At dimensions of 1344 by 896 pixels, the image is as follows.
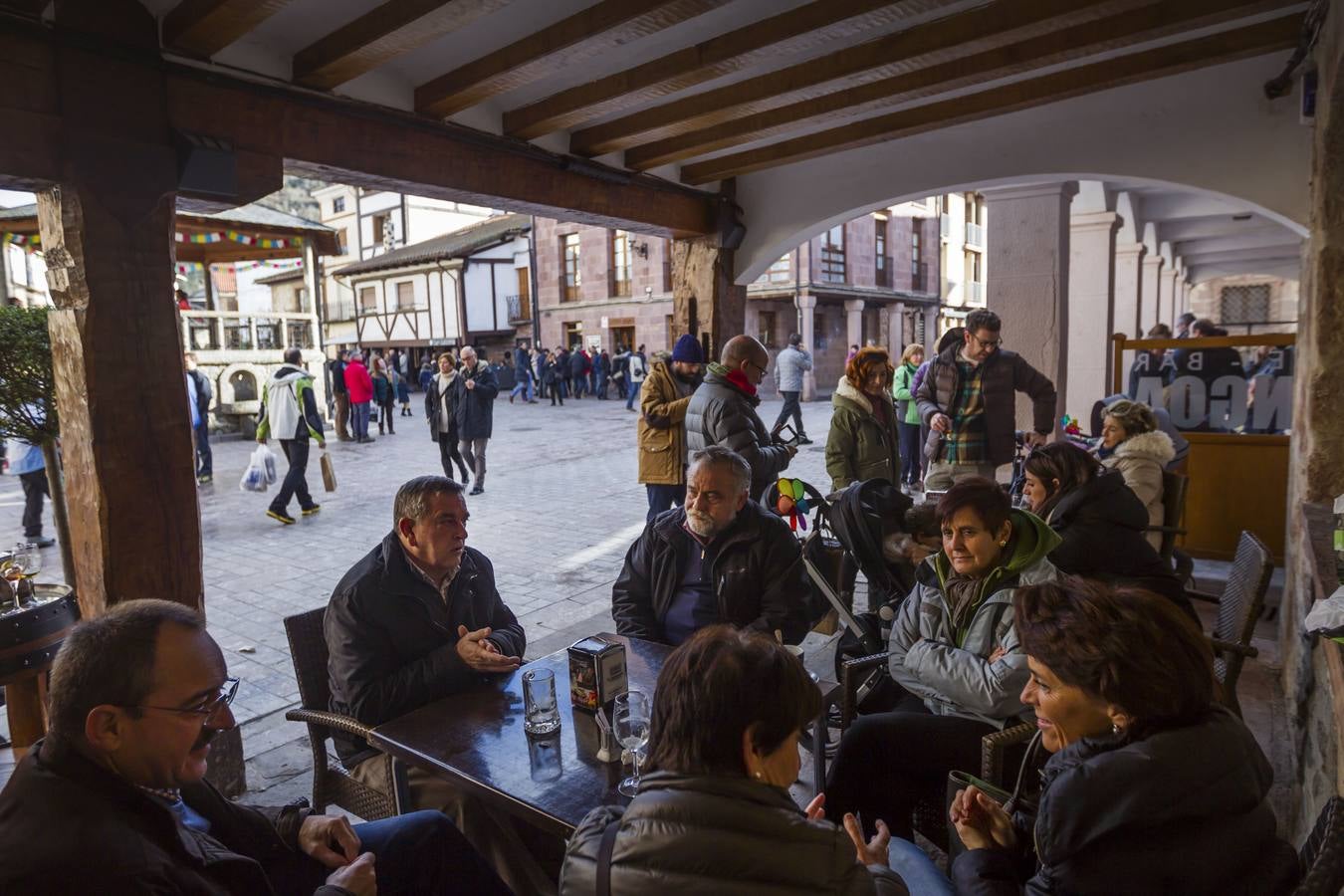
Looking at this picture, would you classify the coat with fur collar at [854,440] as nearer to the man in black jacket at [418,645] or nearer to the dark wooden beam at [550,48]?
the dark wooden beam at [550,48]

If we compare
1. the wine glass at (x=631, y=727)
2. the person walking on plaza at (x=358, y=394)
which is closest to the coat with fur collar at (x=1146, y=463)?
the wine glass at (x=631, y=727)

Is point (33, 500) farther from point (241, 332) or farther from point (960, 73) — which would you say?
point (241, 332)

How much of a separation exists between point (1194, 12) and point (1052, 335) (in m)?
3.89

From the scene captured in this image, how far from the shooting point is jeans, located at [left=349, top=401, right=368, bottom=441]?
15.0 meters

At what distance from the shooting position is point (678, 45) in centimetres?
374

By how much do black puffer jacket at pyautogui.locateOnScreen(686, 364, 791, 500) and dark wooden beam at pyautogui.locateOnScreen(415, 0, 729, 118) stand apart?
1862 millimetres

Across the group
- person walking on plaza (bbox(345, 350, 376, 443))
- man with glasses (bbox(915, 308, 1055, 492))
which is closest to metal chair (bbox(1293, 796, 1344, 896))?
man with glasses (bbox(915, 308, 1055, 492))

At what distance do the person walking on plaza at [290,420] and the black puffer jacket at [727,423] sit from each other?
15.4ft

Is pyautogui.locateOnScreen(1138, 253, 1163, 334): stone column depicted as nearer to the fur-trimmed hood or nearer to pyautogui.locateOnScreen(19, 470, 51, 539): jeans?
the fur-trimmed hood

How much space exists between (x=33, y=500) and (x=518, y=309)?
25.3 meters

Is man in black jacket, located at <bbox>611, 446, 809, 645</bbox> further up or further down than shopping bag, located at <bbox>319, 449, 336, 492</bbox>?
further up

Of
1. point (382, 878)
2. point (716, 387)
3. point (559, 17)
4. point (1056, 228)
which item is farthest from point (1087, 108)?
point (382, 878)

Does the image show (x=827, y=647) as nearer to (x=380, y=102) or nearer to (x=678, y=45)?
(x=678, y=45)

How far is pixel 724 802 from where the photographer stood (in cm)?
125
